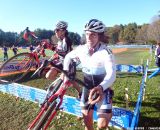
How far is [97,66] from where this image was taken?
4875 mm

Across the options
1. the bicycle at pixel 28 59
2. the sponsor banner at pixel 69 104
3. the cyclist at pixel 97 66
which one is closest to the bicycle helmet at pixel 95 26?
the cyclist at pixel 97 66

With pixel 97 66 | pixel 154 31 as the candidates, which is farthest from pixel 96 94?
pixel 154 31

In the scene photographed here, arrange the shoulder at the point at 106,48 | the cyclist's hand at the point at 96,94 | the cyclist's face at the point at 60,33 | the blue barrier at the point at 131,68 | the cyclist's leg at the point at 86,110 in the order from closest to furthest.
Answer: the cyclist's hand at the point at 96,94 → the shoulder at the point at 106,48 → the cyclist's leg at the point at 86,110 → the cyclist's face at the point at 60,33 → the blue barrier at the point at 131,68

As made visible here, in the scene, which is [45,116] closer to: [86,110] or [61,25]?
[86,110]

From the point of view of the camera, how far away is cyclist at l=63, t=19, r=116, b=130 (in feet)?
15.0

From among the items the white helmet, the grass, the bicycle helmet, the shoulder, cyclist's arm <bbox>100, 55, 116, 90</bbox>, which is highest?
the white helmet

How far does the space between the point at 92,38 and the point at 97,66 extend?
557 millimetres

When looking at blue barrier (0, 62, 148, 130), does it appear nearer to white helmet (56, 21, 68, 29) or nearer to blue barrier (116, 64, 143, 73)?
white helmet (56, 21, 68, 29)

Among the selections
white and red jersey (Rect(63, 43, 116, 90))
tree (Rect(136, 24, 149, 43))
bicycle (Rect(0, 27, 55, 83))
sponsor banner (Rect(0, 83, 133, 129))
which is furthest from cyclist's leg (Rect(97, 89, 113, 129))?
→ tree (Rect(136, 24, 149, 43))

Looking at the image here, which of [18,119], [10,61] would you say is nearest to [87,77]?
[10,61]

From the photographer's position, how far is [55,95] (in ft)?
16.0

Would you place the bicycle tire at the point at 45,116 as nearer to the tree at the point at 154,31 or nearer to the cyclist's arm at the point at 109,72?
the cyclist's arm at the point at 109,72

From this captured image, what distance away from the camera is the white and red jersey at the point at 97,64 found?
14.9ft

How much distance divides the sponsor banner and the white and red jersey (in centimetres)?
98
